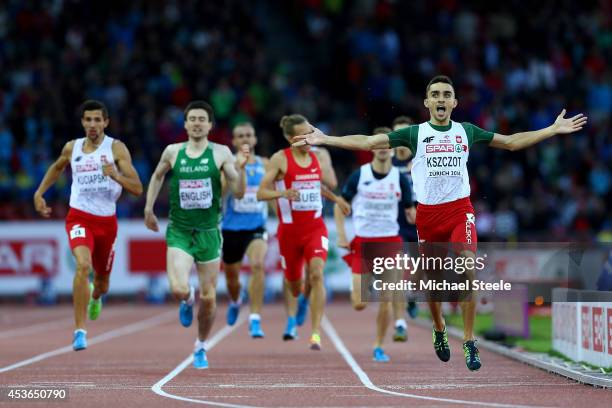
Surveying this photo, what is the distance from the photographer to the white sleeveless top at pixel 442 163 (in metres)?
11.8

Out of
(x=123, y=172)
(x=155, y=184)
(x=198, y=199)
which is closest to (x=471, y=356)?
(x=198, y=199)

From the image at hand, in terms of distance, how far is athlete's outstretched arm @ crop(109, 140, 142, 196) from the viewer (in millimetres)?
13734

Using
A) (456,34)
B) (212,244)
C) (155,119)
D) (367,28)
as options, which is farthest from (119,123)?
(212,244)

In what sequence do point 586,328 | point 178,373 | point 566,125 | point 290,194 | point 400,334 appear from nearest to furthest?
point 566,125
point 586,328
point 178,373
point 290,194
point 400,334

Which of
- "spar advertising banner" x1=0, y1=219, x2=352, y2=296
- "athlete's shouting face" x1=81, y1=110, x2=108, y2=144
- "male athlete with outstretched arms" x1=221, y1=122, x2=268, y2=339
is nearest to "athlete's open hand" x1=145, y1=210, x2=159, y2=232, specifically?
"athlete's shouting face" x1=81, y1=110, x2=108, y2=144

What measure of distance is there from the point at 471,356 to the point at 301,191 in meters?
4.22

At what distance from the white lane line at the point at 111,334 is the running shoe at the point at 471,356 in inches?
182

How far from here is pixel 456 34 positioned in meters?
33.1

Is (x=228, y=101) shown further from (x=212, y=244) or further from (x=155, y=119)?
(x=212, y=244)

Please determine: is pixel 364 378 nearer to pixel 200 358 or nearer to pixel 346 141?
pixel 200 358

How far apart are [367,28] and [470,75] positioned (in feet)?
9.02

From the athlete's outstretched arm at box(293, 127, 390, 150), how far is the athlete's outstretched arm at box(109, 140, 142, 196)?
281 cm

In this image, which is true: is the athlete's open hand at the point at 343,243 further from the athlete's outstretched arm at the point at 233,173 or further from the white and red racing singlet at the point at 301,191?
the athlete's outstretched arm at the point at 233,173

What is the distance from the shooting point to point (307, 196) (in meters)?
→ 15.4
